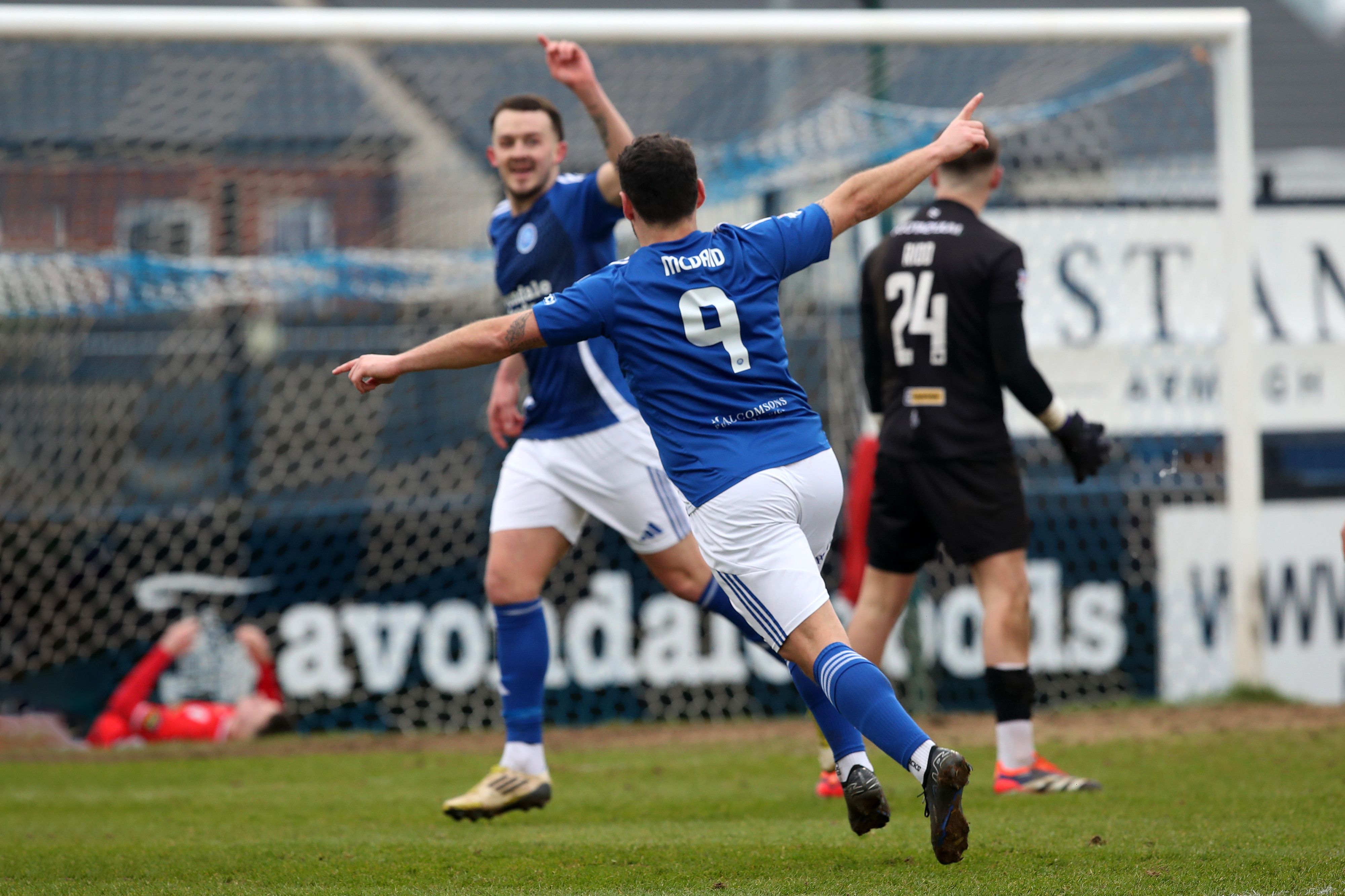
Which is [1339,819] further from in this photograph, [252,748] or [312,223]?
[312,223]

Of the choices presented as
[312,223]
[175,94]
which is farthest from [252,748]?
[175,94]

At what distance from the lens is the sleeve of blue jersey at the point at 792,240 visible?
3639 millimetres

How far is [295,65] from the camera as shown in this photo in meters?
10.5

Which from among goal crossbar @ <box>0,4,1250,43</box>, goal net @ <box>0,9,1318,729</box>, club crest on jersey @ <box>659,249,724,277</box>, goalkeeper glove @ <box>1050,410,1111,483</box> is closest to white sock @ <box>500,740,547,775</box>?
club crest on jersey @ <box>659,249,724,277</box>

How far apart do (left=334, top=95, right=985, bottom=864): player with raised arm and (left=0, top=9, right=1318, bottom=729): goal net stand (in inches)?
148

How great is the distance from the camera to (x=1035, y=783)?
4.84 meters

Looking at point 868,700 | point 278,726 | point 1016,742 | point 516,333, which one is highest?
point 516,333

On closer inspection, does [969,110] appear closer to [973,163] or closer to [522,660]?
[973,163]

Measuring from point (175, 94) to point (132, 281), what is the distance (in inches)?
84.6

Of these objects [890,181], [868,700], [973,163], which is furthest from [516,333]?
[973,163]

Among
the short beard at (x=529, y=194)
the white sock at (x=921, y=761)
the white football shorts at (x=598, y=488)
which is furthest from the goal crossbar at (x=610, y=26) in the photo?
the white sock at (x=921, y=761)

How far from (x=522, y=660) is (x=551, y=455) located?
71 centimetres

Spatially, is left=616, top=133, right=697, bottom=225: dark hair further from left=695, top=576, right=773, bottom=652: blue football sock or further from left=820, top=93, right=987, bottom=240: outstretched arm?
left=695, top=576, right=773, bottom=652: blue football sock

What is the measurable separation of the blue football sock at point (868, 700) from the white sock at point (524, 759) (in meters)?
1.59
